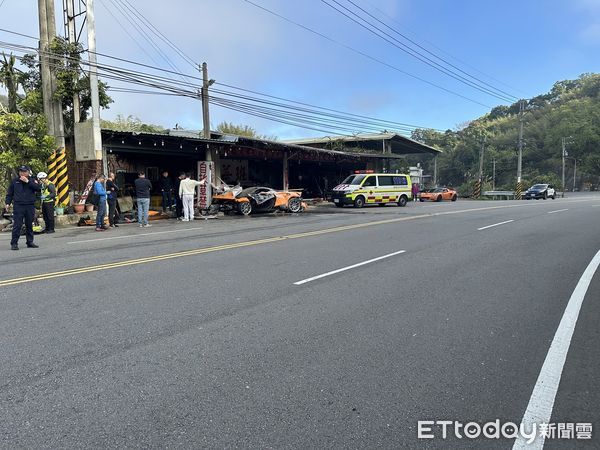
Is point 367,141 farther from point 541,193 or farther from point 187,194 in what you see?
point 187,194

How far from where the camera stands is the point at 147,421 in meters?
3.01

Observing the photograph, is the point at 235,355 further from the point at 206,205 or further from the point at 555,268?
the point at 206,205

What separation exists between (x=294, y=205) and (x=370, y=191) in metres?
6.14

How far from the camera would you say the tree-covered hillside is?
74.9 metres

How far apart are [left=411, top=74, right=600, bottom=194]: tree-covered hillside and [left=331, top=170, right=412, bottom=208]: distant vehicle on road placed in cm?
4319

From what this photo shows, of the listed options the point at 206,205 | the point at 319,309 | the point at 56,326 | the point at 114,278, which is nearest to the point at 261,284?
the point at 319,309

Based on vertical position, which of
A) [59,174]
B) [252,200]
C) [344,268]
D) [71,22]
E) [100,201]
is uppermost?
[71,22]

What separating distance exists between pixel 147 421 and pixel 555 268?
7.39 meters

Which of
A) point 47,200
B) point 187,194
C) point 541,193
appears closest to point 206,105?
point 187,194

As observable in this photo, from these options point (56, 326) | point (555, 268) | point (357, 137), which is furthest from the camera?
point (357, 137)

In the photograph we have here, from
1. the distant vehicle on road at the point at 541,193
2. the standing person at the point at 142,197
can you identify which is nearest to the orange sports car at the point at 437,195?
the distant vehicle on road at the point at 541,193

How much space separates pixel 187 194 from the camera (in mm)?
17797

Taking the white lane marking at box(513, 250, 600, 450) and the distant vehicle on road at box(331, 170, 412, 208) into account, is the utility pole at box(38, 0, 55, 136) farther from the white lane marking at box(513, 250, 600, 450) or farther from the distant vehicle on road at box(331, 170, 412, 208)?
the white lane marking at box(513, 250, 600, 450)

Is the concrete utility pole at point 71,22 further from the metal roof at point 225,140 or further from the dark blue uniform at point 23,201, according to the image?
the dark blue uniform at point 23,201
